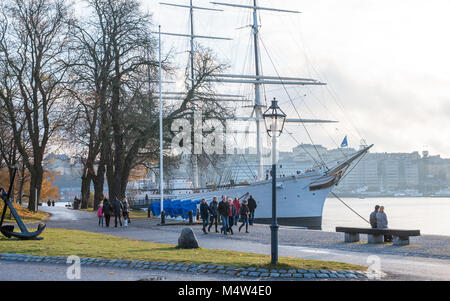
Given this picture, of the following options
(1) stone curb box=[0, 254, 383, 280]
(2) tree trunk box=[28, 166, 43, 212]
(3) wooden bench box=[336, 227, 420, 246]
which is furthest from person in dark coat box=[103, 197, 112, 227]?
(1) stone curb box=[0, 254, 383, 280]

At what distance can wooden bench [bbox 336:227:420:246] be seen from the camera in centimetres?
1978

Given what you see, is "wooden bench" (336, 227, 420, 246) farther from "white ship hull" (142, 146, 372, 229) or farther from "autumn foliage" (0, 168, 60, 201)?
"autumn foliage" (0, 168, 60, 201)

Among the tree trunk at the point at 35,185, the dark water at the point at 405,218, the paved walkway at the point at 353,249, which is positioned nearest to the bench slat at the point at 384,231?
the paved walkway at the point at 353,249

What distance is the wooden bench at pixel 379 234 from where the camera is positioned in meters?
19.8

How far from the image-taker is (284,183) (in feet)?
171

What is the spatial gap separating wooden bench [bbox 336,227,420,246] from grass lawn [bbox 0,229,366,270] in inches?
247

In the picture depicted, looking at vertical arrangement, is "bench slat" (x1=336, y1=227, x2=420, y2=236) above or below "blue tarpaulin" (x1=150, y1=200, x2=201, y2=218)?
below

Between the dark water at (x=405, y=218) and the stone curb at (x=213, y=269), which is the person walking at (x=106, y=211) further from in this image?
the dark water at (x=405, y=218)

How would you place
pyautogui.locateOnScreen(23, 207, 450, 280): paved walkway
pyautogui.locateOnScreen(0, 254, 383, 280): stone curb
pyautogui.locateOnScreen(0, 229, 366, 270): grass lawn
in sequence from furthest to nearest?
pyautogui.locateOnScreen(23, 207, 450, 280): paved walkway
pyautogui.locateOnScreen(0, 229, 366, 270): grass lawn
pyautogui.locateOnScreen(0, 254, 383, 280): stone curb

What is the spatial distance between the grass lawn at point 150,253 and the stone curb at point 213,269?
45 cm
